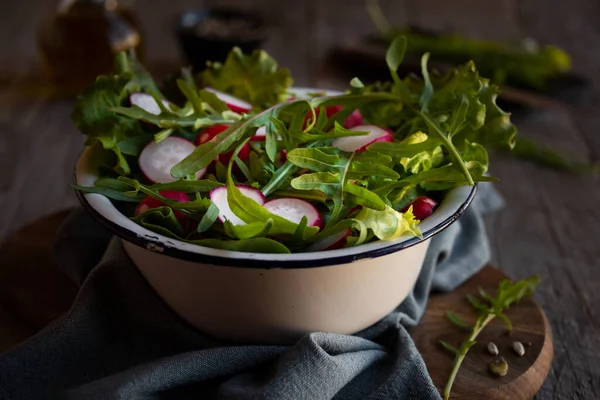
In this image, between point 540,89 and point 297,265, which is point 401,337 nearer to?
point 297,265

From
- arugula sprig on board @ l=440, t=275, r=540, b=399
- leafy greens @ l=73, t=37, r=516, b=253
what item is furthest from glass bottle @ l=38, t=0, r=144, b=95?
arugula sprig on board @ l=440, t=275, r=540, b=399

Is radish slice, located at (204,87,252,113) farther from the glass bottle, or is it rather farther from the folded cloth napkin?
the glass bottle

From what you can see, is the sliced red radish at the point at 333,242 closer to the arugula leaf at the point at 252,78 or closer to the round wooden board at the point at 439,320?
the round wooden board at the point at 439,320

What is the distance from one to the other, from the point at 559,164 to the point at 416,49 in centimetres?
64

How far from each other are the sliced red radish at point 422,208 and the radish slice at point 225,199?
0.19 m

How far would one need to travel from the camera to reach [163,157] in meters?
1.03

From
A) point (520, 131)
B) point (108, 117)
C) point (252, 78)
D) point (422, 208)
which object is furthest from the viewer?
point (520, 131)

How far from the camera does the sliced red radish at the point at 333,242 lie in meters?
0.89

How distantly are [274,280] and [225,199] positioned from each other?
115 mm

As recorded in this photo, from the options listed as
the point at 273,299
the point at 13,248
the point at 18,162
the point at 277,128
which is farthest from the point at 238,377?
the point at 18,162

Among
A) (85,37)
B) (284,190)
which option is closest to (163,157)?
(284,190)

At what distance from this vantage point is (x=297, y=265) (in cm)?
84

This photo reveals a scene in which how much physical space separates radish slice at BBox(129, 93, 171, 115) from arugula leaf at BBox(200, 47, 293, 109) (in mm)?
132

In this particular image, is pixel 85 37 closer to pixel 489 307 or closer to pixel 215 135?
pixel 215 135
